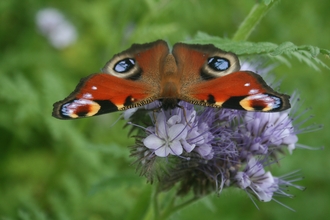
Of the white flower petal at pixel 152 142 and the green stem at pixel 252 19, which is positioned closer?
the white flower petal at pixel 152 142

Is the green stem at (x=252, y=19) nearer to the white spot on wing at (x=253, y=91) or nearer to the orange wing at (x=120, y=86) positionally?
the orange wing at (x=120, y=86)

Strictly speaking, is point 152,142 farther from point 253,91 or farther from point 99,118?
point 99,118

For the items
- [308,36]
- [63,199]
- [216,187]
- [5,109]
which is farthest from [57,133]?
[308,36]

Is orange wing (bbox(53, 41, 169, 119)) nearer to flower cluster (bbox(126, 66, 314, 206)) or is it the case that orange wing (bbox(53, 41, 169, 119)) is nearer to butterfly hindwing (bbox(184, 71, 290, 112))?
flower cluster (bbox(126, 66, 314, 206))

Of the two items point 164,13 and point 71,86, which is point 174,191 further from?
point 71,86

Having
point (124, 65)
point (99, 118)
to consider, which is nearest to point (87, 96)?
point (124, 65)

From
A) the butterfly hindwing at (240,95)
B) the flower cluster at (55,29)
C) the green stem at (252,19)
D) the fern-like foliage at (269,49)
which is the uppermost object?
the flower cluster at (55,29)

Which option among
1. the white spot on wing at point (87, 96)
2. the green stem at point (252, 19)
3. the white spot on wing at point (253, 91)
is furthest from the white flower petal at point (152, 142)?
the green stem at point (252, 19)

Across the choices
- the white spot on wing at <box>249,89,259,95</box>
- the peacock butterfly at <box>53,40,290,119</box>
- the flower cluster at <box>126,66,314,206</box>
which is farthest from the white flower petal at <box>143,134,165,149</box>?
the white spot on wing at <box>249,89,259,95</box>
